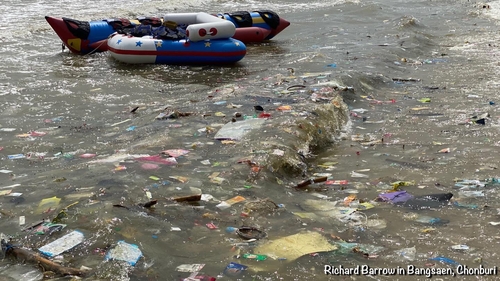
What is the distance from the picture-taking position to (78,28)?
33.1ft

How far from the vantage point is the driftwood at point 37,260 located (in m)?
2.54

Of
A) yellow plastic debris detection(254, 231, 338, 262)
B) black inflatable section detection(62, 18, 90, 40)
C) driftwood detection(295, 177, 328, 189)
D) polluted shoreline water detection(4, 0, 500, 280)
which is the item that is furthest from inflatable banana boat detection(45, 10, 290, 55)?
yellow plastic debris detection(254, 231, 338, 262)

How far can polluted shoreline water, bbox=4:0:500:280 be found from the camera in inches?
111

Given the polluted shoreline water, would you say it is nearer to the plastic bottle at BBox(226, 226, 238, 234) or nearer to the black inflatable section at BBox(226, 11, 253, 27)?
the plastic bottle at BBox(226, 226, 238, 234)

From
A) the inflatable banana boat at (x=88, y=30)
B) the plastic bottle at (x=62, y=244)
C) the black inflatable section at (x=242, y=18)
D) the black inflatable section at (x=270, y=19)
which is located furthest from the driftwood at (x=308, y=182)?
the black inflatable section at (x=270, y=19)

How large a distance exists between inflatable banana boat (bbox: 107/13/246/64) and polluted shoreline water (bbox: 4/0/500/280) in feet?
7.16

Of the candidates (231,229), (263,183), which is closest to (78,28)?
(263,183)

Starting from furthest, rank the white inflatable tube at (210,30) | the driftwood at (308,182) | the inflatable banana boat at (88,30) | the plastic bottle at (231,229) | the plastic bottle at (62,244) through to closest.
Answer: the inflatable banana boat at (88,30) → the white inflatable tube at (210,30) → the driftwood at (308,182) → the plastic bottle at (231,229) → the plastic bottle at (62,244)

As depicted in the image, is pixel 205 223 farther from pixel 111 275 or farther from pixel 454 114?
pixel 454 114

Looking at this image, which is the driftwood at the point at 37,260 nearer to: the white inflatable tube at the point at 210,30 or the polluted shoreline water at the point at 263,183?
the polluted shoreline water at the point at 263,183

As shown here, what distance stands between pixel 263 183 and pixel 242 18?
836 centimetres

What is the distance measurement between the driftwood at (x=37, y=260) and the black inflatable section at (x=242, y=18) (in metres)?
9.34

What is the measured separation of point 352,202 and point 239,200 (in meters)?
0.80

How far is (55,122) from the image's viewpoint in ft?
19.8
